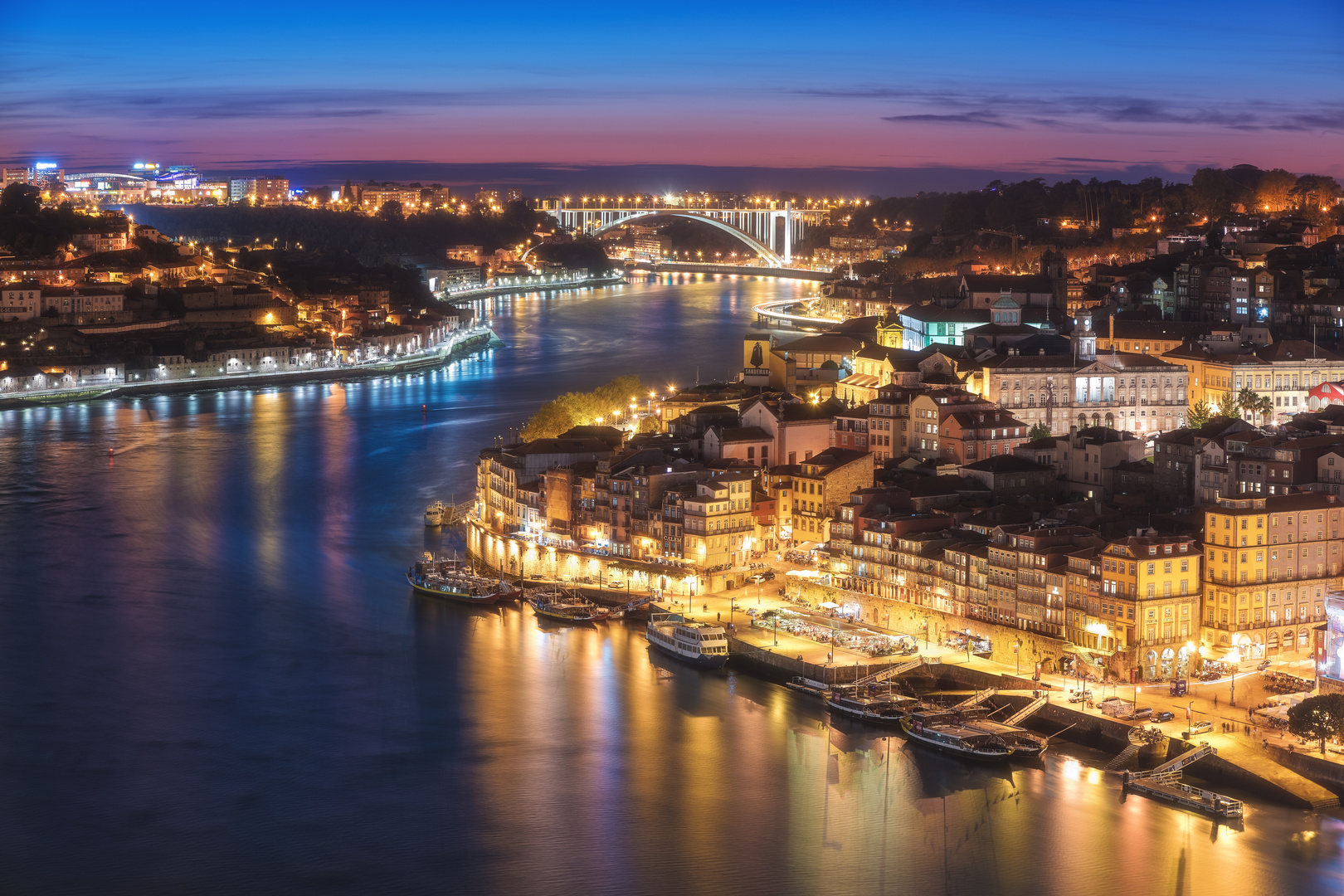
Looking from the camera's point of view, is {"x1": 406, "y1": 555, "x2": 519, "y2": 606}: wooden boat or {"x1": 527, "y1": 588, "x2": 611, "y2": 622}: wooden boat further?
{"x1": 406, "y1": 555, "x2": 519, "y2": 606}: wooden boat

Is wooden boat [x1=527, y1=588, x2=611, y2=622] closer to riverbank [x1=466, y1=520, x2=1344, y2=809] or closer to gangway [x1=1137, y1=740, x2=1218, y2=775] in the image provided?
riverbank [x1=466, y1=520, x2=1344, y2=809]

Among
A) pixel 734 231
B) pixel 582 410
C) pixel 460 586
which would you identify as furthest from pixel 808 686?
pixel 734 231

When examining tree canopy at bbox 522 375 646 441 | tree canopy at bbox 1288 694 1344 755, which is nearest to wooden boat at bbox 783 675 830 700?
tree canopy at bbox 1288 694 1344 755

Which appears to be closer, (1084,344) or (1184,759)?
(1184,759)

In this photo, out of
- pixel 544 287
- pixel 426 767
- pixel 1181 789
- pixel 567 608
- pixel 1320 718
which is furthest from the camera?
pixel 544 287

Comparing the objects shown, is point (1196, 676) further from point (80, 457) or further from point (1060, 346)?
point (80, 457)

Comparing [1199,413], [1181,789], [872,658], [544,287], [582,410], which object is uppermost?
[544,287]

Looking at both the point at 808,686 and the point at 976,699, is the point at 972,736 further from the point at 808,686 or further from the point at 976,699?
the point at 808,686
